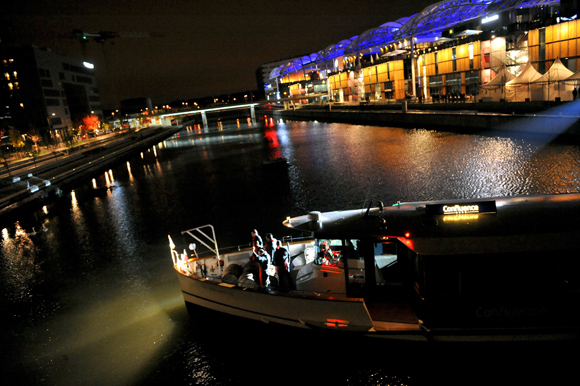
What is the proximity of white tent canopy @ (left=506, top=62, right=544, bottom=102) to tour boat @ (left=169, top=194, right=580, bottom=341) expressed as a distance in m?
36.9

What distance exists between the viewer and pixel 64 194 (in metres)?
35.1

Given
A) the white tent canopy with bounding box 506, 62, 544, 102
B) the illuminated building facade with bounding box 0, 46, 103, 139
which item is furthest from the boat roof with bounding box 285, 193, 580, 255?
the illuminated building facade with bounding box 0, 46, 103, 139

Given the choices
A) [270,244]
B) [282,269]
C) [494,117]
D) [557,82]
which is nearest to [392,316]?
[282,269]

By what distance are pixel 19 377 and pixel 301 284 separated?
755 centimetres

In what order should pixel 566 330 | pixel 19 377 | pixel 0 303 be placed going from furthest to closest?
pixel 0 303 < pixel 19 377 < pixel 566 330

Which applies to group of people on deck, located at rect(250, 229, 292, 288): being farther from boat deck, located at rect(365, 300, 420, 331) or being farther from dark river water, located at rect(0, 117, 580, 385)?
boat deck, located at rect(365, 300, 420, 331)

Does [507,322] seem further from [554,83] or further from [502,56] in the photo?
[502,56]

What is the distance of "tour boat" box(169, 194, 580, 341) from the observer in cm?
664

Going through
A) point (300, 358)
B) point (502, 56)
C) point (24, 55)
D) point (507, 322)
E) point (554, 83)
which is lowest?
point (300, 358)

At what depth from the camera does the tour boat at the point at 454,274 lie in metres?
6.64

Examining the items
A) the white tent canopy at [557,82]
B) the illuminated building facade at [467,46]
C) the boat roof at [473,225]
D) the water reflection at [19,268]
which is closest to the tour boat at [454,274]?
the boat roof at [473,225]

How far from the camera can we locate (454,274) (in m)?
6.92

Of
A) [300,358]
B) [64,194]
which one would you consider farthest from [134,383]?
[64,194]

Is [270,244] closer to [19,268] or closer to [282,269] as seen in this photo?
[282,269]
